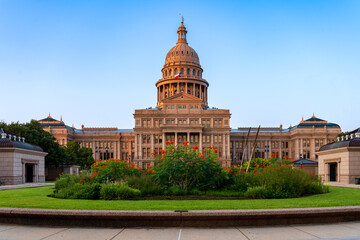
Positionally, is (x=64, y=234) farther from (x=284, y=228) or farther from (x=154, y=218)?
(x=284, y=228)

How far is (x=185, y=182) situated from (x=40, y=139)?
4322 cm

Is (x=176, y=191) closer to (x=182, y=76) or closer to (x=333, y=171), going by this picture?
(x=333, y=171)

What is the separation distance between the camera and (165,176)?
18469mm

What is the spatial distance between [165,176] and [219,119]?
79971 mm

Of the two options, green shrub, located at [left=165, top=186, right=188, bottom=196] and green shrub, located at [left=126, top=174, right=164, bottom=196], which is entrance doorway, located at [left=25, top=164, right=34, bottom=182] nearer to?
green shrub, located at [left=126, top=174, right=164, bottom=196]

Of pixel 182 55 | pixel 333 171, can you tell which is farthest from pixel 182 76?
pixel 333 171

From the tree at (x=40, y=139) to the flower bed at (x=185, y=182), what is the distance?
36.9 meters

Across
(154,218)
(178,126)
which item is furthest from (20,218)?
(178,126)

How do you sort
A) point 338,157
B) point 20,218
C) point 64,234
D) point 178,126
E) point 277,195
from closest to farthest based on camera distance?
point 64,234
point 20,218
point 277,195
point 338,157
point 178,126

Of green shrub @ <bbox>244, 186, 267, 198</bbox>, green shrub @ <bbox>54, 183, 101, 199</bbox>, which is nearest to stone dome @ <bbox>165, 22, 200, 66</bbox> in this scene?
green shrub @ <bbox>54, 183, 101, 199</bbox>

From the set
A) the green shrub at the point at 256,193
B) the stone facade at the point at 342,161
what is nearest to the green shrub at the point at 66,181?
the green shrub at the point at 256,193

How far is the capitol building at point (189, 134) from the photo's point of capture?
96.1 meters

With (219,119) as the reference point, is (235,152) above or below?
below

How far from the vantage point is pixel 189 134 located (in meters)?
94.5
